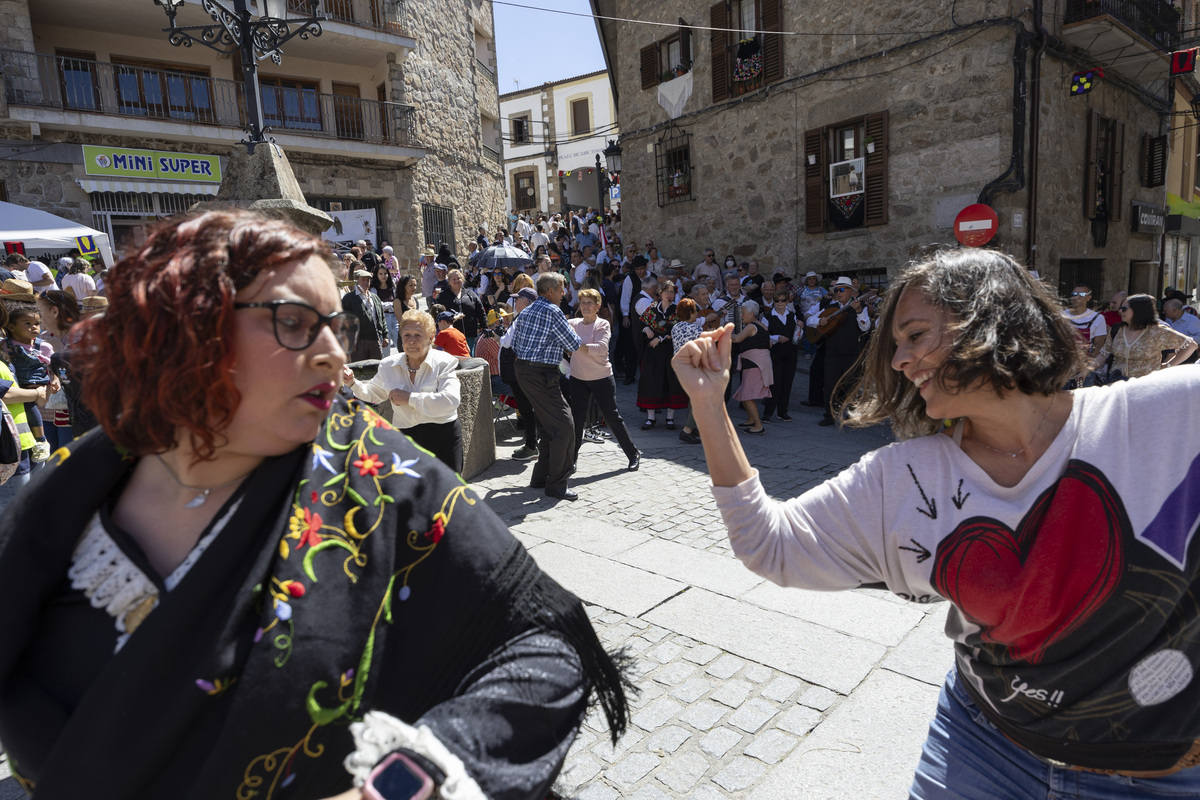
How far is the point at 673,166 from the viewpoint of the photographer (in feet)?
56.2

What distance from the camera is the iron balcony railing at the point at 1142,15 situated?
12383mm

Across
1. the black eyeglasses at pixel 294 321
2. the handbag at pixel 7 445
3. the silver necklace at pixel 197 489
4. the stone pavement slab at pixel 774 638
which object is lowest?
the stone pavement slab at pixel 774 638

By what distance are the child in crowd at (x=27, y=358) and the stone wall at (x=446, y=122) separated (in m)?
15.3

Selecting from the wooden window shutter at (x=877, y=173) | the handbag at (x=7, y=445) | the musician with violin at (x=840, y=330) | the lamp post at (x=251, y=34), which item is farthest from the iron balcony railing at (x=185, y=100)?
the musician with violin at (x=840, y=330)

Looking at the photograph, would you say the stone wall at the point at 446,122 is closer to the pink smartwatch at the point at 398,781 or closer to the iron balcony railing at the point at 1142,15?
the iron balcony railing at the point at 1142,15

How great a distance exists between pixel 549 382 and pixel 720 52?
1183cm

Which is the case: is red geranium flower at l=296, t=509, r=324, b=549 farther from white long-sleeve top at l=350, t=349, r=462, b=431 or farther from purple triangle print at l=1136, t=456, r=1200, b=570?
white long-sleeve top at l=350, t=349, r=462, b=431

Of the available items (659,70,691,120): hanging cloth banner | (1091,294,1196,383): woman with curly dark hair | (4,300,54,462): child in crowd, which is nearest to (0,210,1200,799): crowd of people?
(4,300,54,462): child in crowd

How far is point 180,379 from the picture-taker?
112cm

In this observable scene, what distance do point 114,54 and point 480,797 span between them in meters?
21.4

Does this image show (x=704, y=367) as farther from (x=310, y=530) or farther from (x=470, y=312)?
(x=470, y=312)

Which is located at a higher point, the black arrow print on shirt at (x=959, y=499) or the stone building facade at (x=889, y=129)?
the stone building facade at (x=889, y=129)

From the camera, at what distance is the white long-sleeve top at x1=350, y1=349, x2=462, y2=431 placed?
15.6 feet

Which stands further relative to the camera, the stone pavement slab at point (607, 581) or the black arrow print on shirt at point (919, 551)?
the stone pavement slab at point (607, 581)
